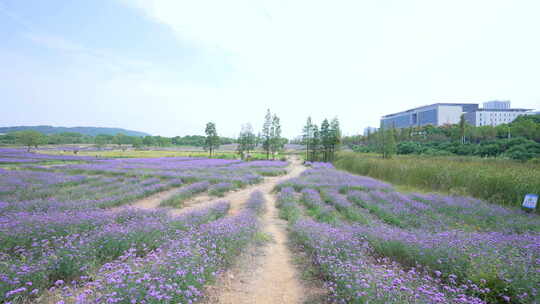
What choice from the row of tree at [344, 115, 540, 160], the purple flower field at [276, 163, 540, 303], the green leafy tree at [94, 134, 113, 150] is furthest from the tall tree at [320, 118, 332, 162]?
the green leafy tree at [94, 134, 113, 150]

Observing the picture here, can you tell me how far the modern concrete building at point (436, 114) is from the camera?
117 m

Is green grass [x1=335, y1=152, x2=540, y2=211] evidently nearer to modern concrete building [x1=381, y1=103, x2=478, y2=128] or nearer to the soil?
the soil

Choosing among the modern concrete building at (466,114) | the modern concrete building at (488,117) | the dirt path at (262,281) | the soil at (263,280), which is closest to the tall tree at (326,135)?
the soil at (263,280)

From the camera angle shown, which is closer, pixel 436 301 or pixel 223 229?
pixel 436 301

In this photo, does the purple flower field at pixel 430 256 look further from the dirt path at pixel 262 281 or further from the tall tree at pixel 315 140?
the tall tree at pixel 315 140

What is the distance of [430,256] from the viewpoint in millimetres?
4598

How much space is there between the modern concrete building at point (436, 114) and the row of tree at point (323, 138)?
7265 cm

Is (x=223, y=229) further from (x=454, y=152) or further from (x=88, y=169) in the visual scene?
(x=454, y=152)

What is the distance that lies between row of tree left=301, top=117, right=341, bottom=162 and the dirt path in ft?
139

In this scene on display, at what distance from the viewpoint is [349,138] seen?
11119cm

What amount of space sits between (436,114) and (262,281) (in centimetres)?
14609

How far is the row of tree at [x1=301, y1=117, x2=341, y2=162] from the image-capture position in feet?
152

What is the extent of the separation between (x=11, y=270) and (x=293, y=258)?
5.23 m

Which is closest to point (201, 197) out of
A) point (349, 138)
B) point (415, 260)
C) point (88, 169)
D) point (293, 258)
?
point (293, 258)
